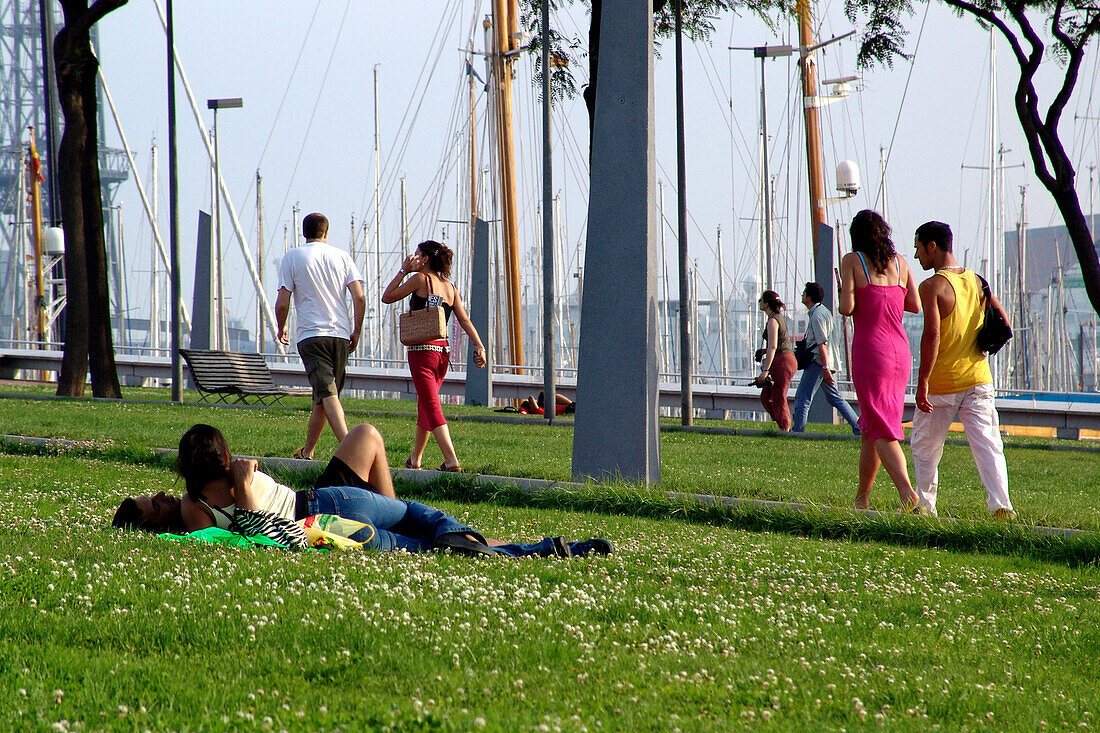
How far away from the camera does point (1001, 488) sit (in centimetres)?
785

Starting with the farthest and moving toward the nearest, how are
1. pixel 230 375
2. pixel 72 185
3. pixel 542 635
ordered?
pixel 230 375, pixel 72 185, pixel 542 635

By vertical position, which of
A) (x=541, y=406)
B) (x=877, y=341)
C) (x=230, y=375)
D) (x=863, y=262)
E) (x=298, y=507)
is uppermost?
(x=863, y=262)

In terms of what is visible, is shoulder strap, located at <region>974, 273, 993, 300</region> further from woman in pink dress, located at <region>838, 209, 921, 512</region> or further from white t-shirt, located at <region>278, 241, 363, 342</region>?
white t-shirt, located at <region>278, 241, 363, 342</region>

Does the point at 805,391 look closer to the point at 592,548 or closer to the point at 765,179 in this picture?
the point at 592,548

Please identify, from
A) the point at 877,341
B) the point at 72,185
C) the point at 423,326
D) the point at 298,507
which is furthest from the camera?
the point at 72,185

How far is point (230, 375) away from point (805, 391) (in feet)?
36.6

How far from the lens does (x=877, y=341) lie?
26.7ft

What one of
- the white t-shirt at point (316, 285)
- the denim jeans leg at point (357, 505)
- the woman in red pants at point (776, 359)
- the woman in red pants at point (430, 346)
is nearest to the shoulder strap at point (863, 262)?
the woman in red pants at point (430, 346)

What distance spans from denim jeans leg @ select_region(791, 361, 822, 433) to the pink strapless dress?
6979 mm

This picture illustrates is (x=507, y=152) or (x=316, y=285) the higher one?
(x=507, y=152)

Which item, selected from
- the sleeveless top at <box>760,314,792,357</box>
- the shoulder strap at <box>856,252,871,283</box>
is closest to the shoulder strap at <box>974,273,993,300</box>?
the shoulder strap at <box>856,252,871,283</box>

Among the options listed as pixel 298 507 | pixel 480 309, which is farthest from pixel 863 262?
pixel 480 309

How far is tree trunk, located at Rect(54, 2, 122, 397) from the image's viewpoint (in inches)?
712

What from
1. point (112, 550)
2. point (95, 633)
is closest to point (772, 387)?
point (112, 550)
